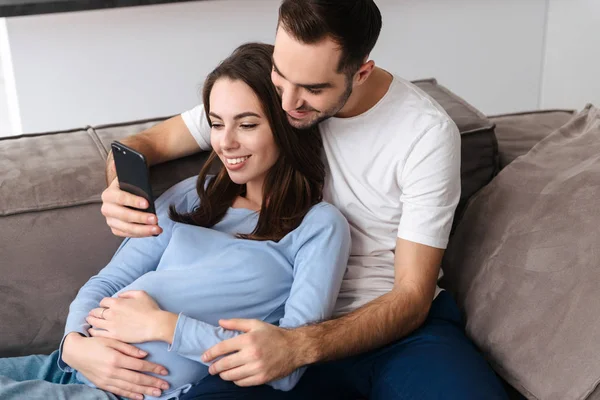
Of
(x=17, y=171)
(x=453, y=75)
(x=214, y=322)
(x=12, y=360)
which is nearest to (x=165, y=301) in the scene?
(x=214, y=322)

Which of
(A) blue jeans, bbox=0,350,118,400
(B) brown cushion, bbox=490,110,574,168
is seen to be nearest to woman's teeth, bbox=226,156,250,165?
(A) blue jeans, bbox=0,350,118,400

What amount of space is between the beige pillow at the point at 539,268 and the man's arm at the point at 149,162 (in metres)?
0.64

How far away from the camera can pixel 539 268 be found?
5.31ft

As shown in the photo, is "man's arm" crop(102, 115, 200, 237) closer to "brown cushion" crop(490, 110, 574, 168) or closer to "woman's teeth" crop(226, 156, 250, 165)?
"woman's teeth" crop(226, 156, 250, 165)

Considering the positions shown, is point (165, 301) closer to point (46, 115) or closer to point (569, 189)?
point (569, 189)

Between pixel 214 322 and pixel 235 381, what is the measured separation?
0.54 ft

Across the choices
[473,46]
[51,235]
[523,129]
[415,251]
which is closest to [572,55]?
[473,46]

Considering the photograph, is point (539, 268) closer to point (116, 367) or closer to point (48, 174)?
point (116, 367)

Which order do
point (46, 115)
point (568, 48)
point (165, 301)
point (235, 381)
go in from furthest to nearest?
point (568, 48) < point (46, 115) < point (165, 301) < point (235, 381)

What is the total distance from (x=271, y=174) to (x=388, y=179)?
9.3 inches

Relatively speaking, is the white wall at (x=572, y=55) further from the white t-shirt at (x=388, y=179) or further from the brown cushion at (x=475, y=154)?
the white t-shirt at (x=388, y=179)

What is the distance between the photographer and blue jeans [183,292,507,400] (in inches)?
59.5

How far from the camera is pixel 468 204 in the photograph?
74.6 inches

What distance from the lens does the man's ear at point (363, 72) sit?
5.34 feet
